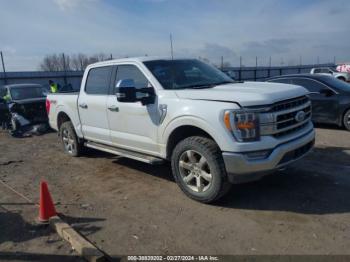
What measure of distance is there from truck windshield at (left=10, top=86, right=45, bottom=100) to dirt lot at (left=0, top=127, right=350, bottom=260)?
622 cm

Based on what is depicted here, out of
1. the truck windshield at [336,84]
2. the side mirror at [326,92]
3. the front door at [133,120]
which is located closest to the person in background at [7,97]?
the front door at [133,120]

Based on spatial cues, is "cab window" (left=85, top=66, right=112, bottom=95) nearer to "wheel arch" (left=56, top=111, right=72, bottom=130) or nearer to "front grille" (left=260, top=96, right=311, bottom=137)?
"wheel arch" (left=56, top=111, right=72, bottom=130)

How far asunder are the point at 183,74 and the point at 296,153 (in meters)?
2.12

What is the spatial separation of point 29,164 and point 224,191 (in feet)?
16.1

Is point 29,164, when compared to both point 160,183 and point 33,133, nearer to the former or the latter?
point 160,183

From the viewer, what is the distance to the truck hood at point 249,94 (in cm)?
399

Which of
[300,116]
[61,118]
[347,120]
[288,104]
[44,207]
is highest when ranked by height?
[288,104]

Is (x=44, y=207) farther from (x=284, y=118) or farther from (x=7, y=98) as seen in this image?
(x=7, y=98)

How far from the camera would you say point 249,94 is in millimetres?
4086

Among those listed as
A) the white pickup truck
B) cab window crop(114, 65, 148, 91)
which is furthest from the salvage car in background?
cab window crop(114, 65, 148, 91)

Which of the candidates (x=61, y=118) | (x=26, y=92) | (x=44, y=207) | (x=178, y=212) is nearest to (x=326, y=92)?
(x=178, y=212)

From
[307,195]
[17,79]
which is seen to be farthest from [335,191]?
[17,79]

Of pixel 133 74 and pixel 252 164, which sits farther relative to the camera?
pixel 133 74

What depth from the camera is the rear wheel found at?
24.2ft
